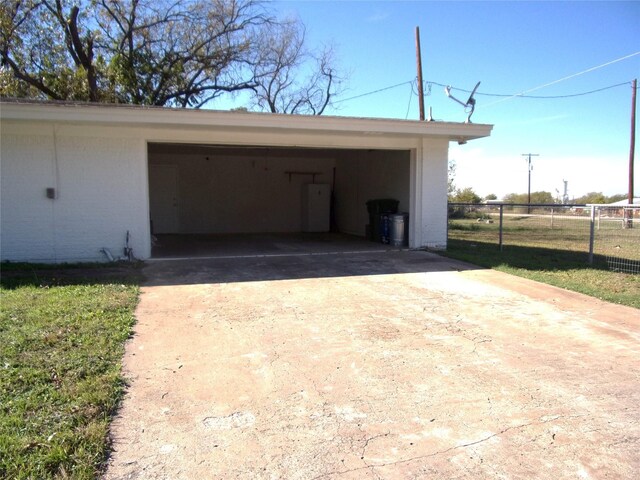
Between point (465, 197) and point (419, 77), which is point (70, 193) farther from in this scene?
point (465, 197)

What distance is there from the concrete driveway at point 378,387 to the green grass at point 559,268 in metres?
0.65

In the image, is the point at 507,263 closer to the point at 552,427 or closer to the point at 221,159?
the point at 552,427

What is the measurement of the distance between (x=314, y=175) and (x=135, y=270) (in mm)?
11468

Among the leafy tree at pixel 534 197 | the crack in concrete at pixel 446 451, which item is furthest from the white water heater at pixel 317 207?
the leafy tree at pixel 534 197

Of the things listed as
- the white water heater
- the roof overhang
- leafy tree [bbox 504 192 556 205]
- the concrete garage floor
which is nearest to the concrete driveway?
Result: the roof overhang

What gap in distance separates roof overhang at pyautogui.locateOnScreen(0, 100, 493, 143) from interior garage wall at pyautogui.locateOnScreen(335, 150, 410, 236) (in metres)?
2.26

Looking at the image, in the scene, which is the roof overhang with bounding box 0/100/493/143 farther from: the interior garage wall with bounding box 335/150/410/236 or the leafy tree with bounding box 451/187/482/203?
the leafy tree with bounding box 451/187/482/203

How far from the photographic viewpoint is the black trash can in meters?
13.6

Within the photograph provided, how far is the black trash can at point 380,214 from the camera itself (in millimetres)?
13570

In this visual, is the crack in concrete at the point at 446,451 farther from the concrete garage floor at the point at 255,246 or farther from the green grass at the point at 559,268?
the concrete garage floor at the point at 255,246

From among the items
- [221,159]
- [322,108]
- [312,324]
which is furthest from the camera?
[322,108]

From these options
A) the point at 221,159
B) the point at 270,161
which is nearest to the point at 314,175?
the point at 270,161

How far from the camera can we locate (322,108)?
1086 inches

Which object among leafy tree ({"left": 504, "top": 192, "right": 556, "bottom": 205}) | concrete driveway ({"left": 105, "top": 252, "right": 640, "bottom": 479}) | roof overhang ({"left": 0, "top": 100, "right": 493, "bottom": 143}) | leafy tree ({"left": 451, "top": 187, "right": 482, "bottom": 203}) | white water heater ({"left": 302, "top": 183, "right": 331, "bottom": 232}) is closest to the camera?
concrete driveway ({"left": 105, "top": 252, "right": 640, "bottom": 479})
